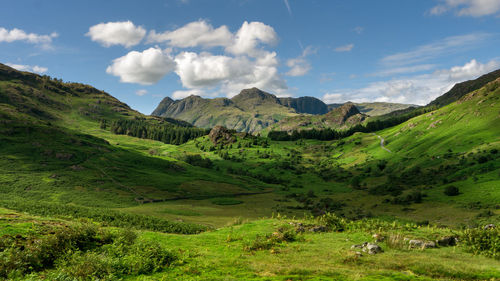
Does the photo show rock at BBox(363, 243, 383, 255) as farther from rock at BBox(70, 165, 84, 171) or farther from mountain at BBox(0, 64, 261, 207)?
rock at BBox(70, 165, 84, 171)

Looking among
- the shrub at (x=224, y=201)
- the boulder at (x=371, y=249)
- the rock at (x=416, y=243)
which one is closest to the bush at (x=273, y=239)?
the boulder at (x=371, y=249)

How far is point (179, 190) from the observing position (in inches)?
4690

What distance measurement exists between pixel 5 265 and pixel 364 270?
21.7 m

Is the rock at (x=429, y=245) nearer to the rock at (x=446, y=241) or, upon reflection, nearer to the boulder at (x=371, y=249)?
the rock at (x=446, y=241)

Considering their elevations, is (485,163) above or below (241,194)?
above

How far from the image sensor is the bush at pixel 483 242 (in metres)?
20.6

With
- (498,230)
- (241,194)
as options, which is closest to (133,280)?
(498,230)

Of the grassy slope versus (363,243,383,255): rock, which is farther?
(363,243,383,255): rock

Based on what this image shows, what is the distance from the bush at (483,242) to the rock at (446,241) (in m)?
0.91

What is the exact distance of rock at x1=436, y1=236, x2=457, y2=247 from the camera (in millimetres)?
24484

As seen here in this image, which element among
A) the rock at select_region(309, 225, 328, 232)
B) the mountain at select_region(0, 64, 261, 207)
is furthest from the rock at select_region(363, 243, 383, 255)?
the mountain at select_region(0, 64, 261, 207)

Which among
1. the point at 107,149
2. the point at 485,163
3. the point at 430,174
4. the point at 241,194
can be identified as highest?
the point at 485,163

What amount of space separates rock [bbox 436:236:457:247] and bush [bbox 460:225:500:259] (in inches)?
36.0

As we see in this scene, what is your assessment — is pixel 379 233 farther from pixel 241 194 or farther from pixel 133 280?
pixel 241 194
